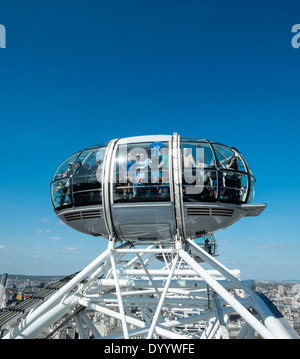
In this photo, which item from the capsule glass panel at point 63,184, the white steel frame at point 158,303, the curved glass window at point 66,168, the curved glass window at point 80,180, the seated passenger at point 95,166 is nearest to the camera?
the white steel frame at point 158,303

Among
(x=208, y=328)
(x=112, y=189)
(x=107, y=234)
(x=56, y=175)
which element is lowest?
(x=208, y=328)

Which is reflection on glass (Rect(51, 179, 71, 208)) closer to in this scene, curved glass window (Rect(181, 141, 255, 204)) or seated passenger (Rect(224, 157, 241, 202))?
curved glass window (Rect(181, 141, 255, 204))

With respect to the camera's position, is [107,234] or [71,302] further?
[71,302]

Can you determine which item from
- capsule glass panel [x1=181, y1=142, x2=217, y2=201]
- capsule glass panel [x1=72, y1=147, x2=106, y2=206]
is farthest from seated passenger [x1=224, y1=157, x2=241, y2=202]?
capsule glass panel [x1=72, y1=147, x2=106, y2=206]

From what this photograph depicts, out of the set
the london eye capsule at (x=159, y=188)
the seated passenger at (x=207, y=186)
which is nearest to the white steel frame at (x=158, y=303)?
the london eye capsule at (x=159, y=188)

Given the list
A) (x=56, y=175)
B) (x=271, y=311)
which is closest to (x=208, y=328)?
(x=271, y=311)

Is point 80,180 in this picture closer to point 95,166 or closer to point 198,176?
point 95,166

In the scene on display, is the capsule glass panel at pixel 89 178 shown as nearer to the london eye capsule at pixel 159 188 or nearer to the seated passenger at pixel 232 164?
the london eye capsule at pixel 159 188

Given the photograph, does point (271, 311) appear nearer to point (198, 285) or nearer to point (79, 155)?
point (198, 285)
